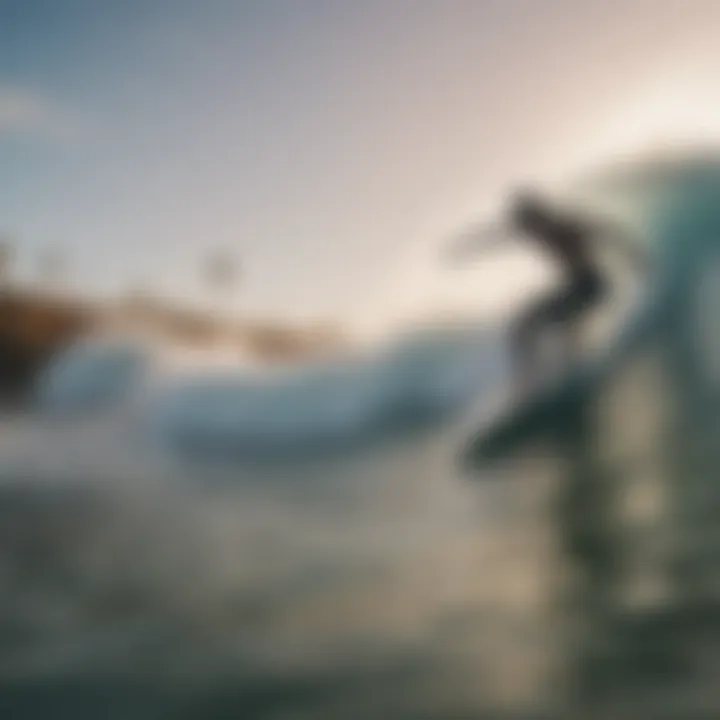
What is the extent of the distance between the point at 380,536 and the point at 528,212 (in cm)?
44

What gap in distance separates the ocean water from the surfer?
0.04 metres

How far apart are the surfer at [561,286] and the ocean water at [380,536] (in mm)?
39

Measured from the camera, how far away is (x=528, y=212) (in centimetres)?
140

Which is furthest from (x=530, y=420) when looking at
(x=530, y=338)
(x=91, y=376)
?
(x=91, y=376)

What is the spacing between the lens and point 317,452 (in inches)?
55.4

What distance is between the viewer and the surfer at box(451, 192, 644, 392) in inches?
54.2

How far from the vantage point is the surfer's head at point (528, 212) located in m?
1.40

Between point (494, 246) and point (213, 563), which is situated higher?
point (494, 246)

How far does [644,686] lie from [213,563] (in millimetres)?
524

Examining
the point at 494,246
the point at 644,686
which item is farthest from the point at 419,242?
the point at 644,686

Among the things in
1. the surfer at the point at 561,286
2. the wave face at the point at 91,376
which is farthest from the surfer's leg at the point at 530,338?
the wave face at the point at 91,376

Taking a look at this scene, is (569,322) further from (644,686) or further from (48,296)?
(48,296)

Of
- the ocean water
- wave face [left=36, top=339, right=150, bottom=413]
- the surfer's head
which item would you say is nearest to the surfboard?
the ocean water

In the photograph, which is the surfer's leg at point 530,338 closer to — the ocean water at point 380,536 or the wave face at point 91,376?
the ocean water at point 380,536
